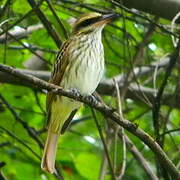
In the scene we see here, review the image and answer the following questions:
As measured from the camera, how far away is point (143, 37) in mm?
5551

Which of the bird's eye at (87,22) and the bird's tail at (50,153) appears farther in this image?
the bird's eye at (87,22)

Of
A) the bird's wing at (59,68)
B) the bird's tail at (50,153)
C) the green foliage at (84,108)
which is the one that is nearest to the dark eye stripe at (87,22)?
the bird's wing at (59,68)

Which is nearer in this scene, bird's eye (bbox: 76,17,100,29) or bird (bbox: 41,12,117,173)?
bird (bbox: 41,12,117,173)

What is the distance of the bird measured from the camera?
→ 459 cm

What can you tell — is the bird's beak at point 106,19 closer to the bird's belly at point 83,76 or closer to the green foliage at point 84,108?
the bird's belly at point 83,76

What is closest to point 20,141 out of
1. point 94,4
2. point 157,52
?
point 94,4

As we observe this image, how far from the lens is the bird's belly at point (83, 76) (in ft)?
15.0

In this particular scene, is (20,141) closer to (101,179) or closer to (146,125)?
(101,179)

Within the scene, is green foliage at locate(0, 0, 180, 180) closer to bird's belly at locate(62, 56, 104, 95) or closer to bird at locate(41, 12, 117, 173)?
bird at locate(41, 12, 117, 173)

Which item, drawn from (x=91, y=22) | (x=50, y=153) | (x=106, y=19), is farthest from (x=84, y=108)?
(x=106, y=19)

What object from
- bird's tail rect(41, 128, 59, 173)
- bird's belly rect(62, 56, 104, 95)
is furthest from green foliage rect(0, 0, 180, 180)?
bird's belly rect(62, 56, 104, 95)

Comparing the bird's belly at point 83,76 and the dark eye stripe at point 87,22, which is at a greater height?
the dark eye stripe at point 87,22

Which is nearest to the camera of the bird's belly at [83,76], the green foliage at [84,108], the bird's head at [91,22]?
the bird's belly at [83,76]

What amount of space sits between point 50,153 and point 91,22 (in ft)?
3.26
